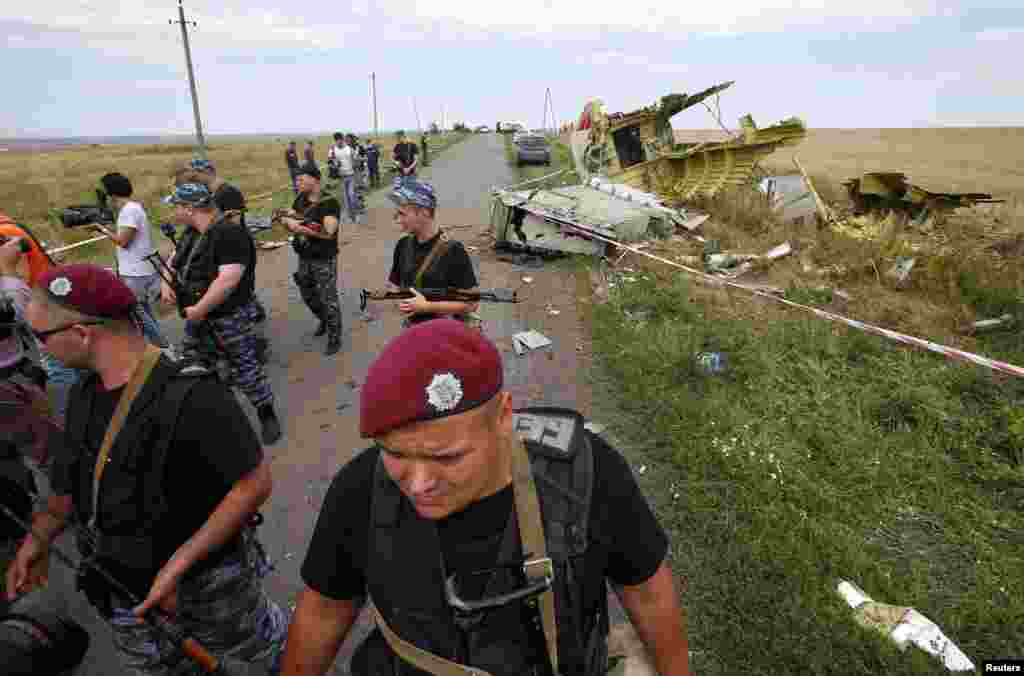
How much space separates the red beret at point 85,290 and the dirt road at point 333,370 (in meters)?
1.91

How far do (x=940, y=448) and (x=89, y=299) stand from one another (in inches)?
207

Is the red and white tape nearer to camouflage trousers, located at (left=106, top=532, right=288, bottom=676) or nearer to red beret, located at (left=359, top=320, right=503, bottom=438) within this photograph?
red beret, located at (left=359, top=320, right=503, bottom=438)

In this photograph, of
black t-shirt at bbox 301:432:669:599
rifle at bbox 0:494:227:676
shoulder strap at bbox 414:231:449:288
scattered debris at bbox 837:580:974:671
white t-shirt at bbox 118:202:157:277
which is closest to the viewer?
black t-shirt at bbox 301:432:669:599

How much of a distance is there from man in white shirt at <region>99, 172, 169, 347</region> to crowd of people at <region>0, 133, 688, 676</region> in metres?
2.47

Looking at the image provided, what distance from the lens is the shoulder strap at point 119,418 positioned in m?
1.59

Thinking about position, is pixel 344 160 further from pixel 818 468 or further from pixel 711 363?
pixel 818 468

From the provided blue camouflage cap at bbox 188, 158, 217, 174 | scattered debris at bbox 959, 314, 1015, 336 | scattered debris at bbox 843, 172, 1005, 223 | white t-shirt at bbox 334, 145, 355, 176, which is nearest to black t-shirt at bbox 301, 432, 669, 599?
blue camouflage cap at bbox 188, 158, 217, 174

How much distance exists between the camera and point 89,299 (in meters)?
1.62

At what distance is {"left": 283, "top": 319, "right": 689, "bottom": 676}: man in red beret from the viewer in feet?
3.40

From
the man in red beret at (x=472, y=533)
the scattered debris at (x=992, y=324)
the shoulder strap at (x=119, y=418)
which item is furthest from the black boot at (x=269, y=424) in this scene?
the scattered debris at (x=992, y=324)

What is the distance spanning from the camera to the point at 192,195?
3.48 metres

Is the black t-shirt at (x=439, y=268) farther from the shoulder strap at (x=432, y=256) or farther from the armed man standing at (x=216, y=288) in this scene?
the armed man standing at (x=216, y=288)

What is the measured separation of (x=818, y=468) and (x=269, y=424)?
4254 millimetres

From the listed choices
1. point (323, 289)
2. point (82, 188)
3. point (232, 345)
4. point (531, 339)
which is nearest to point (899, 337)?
point (531, 339)
